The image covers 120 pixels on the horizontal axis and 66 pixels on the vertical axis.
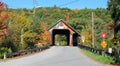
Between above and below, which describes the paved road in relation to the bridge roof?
below

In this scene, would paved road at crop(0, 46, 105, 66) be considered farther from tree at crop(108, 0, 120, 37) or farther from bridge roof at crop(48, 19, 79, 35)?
bridge roof at crop(48, 19, 79, 35)

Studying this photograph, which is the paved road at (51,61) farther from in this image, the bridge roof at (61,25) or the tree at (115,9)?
the bridge roof at (61,25)

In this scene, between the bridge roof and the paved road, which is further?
the bridge roof

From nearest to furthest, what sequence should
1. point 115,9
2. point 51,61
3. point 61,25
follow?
point 115,9, point 51,61, point 61,25

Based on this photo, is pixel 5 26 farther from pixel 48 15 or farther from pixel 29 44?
pixel 48 15

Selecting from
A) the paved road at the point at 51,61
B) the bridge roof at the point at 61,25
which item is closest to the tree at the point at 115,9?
the paved road at the point at 51,61

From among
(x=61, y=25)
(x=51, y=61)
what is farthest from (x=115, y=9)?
(x=61, y=25)

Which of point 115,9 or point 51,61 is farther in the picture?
point 51,61

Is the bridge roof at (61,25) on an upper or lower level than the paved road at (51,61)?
upper

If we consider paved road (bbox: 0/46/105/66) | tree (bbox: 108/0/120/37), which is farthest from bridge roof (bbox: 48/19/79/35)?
tree (bbox: 108/0/120/37)

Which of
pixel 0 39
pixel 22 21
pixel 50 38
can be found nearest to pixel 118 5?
pixel 0 39

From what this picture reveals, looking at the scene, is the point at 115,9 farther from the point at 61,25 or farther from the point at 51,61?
the point at 61,25

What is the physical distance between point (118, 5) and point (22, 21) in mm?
43979

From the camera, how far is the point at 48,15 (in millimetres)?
131375
